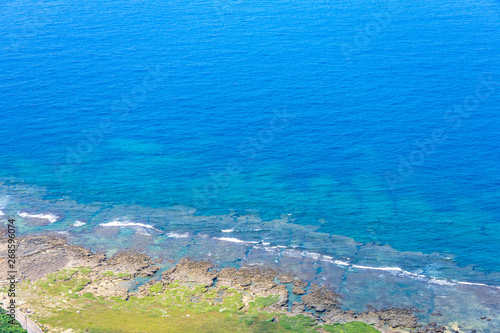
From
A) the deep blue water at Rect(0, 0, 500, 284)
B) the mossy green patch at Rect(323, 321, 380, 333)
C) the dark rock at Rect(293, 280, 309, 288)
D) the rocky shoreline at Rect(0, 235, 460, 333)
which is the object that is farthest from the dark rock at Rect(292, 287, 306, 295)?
the deep blue water at Rect(0, 0, 500, 284)

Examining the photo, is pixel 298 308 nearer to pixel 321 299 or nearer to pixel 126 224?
pixel 321 299

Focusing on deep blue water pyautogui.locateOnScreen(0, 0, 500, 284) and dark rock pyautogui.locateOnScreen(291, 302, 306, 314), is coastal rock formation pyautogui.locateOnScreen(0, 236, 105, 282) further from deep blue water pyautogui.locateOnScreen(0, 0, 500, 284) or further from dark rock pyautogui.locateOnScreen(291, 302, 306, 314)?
dark rock pyautogui.locateOnScreen(291, 302, 306, 314)

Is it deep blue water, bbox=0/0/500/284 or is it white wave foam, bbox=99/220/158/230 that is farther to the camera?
deep blue water, bbox=0/0/500/284

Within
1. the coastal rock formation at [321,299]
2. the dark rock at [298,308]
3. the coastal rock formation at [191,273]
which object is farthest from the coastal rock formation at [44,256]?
the coastal rock formation at [321,299]

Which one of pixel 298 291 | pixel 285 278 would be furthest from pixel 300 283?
pixel 285 278

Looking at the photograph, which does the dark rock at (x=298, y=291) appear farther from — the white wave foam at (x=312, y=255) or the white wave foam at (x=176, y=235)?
the white wave foam at (x=176, y=235)

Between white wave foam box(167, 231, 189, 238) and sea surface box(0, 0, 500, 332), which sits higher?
sea surface box(0, 0, 500, 332)
